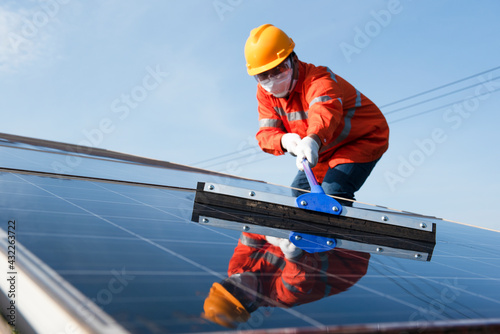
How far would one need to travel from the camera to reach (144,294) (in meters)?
1.35

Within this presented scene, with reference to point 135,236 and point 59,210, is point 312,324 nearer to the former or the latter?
point 135,236

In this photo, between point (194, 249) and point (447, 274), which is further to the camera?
point (447, 274)

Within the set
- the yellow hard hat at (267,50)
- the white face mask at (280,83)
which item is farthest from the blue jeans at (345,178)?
the yellow hard hat at (267,50)

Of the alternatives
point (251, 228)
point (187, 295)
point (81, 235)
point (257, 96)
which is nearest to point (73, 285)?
point (187, 295)

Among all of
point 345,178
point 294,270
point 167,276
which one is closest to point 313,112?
point 345,178

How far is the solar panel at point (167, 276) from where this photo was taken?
48.4 inches

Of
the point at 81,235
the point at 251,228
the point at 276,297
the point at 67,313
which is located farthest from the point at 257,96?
the point at 67,313

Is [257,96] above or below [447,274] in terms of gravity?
above

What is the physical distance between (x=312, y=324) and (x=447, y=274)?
5.49ft

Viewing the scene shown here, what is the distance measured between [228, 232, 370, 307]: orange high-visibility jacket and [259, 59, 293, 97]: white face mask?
256 centimetres

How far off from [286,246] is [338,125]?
2.51 metres

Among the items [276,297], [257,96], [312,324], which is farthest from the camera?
[257,96]

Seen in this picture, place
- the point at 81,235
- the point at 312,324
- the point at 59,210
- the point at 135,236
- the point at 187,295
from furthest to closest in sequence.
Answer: the point at 59,210, the point at 135,236, the point at 81,235, the point at 187,295, the point at 312,324

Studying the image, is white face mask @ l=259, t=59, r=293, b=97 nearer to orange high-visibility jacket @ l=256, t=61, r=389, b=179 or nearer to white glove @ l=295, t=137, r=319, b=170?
orange high-visibility jacket @ l=256, t=61, r=389, b=179
